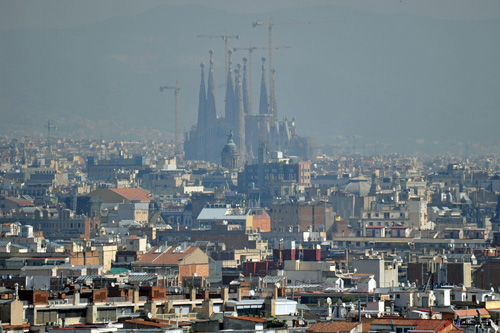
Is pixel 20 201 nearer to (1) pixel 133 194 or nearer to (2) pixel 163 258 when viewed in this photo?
(1) pixel 133 194

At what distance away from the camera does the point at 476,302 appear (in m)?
47.1

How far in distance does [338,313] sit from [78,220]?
286 feet

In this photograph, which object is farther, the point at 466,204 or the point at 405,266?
the point at 466,204

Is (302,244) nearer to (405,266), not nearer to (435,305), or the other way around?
(405,266)

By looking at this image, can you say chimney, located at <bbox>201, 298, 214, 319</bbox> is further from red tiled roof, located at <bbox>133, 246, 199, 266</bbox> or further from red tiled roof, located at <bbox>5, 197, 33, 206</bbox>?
red tiled roof, located at <bbox>5, 197, 33, 206</bbox>

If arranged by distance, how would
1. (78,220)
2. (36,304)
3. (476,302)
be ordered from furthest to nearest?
(78,220)
(476,302)
(36,304)

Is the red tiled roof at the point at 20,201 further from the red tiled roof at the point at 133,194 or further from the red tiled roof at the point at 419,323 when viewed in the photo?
the red tiled roof at the point at 419,323

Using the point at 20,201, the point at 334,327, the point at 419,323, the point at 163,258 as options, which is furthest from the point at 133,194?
the point at 334,327

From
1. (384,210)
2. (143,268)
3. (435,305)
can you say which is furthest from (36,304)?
(384,210)

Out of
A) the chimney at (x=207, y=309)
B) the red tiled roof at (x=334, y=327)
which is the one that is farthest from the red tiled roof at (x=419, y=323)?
the chimney at (x=207, y=309)


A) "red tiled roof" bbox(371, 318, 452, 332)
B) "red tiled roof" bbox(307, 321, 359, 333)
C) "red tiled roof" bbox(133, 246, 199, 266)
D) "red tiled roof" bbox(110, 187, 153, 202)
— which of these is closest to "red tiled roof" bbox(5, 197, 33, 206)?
"red tiled roof" bbox(110, 187, 153, 202)

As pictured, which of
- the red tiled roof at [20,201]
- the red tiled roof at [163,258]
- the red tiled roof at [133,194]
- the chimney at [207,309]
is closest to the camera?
the chimney at [207,309]

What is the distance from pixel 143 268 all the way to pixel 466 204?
9382cm

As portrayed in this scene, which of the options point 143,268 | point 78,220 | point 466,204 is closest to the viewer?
point 143,268
